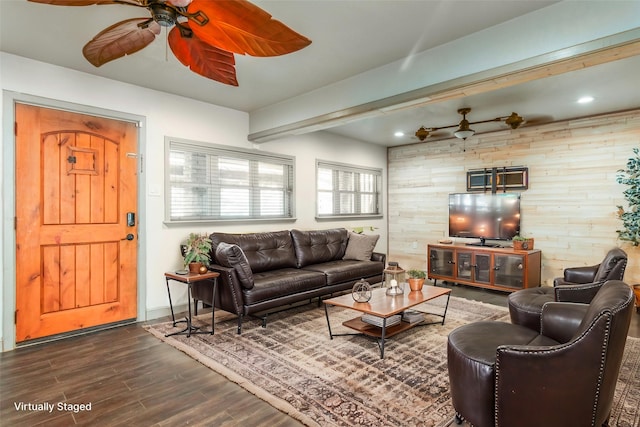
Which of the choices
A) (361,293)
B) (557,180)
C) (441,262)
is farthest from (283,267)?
(557,180)

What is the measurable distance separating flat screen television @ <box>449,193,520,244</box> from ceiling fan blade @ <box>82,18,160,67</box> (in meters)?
5.18

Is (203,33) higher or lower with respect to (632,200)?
higher

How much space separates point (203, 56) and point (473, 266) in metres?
4.81

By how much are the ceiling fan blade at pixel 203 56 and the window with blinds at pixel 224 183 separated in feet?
6.92

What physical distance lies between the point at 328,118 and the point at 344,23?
4.43 ft

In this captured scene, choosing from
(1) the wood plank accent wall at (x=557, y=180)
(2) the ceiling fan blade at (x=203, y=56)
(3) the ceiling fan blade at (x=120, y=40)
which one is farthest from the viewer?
(1) the wood plank accent wall at (x=557, y=180)

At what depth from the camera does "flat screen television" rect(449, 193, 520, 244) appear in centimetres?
548

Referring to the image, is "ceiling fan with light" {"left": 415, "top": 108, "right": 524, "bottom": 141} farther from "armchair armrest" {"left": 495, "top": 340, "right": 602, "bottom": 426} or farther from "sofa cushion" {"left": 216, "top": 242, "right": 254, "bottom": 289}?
"armchair armrest" {"left": 495, "top": 340, "right": 602, "bottom": 426}

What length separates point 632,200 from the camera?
427 cm

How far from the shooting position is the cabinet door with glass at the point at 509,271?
4977 mm

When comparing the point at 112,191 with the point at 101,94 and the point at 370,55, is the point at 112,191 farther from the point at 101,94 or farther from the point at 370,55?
the point at 370,55

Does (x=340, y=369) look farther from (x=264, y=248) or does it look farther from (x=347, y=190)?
(x=347, y=190)

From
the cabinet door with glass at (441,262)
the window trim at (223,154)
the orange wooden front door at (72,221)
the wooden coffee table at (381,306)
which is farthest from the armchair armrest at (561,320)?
the orange wooden front door at (72,221)

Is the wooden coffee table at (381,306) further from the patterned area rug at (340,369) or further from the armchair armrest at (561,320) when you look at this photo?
the armchair armrest at (561,320)
